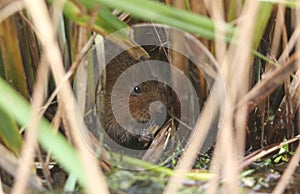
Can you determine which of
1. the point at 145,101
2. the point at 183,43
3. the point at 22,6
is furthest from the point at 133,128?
the point at 22,6

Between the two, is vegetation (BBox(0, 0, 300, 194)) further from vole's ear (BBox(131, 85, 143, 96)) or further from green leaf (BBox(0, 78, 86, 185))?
vole's ear (BBox(131, 85, 143, 96))

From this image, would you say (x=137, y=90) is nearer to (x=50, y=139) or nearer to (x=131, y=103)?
(x=131, y=103)

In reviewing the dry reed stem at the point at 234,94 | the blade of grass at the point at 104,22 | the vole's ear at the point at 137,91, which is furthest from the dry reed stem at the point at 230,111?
the vole's ear at the point at 137,91

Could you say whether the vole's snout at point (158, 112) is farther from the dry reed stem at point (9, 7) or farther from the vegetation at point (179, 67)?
the dry reed stem at point (9, 7)

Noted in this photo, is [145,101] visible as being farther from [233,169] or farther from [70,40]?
[233,169]

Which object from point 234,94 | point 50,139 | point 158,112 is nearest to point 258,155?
point 234,94

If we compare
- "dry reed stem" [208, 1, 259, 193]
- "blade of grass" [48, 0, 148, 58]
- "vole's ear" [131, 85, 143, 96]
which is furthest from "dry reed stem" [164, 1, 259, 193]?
"vole's ear" [131, 85, 143, 96]
